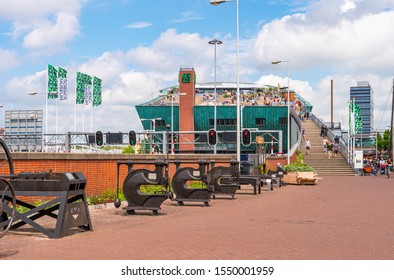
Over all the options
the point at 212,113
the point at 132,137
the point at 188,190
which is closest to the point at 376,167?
the point at 132,137

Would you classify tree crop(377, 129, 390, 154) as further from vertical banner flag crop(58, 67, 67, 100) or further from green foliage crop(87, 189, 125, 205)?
green foliage crop(87, 189, 125, 205)

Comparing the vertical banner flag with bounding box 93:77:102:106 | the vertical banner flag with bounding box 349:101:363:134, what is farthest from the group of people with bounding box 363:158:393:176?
the vertical banner flag with bounding box 93:77:102:106

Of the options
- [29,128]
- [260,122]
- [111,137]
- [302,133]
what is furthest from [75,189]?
[260,122]

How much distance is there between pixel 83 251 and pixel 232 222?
5.50m

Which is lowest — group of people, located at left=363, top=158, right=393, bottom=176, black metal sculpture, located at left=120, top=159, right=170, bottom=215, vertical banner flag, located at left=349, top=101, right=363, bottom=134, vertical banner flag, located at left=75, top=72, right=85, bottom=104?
group of people, located at left=363, top=158, right=393, bottom=176

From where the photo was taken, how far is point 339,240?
36.6 ft

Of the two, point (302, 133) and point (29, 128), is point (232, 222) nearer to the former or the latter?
point (302, 133)

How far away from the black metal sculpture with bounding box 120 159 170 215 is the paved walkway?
29cm

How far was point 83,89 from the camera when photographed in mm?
68562

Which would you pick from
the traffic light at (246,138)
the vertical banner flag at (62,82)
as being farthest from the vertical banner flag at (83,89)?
the traffic light at (246,138)

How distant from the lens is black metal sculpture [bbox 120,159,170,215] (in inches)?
628

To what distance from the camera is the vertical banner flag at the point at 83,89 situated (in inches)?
2657

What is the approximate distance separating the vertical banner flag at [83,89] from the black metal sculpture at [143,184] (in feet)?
172

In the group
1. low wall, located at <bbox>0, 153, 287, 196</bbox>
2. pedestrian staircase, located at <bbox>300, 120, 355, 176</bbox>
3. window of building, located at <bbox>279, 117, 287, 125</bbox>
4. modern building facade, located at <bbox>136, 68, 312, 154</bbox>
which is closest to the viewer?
low wall, located at <bbox>0, 153, 287, 196</bbox>
